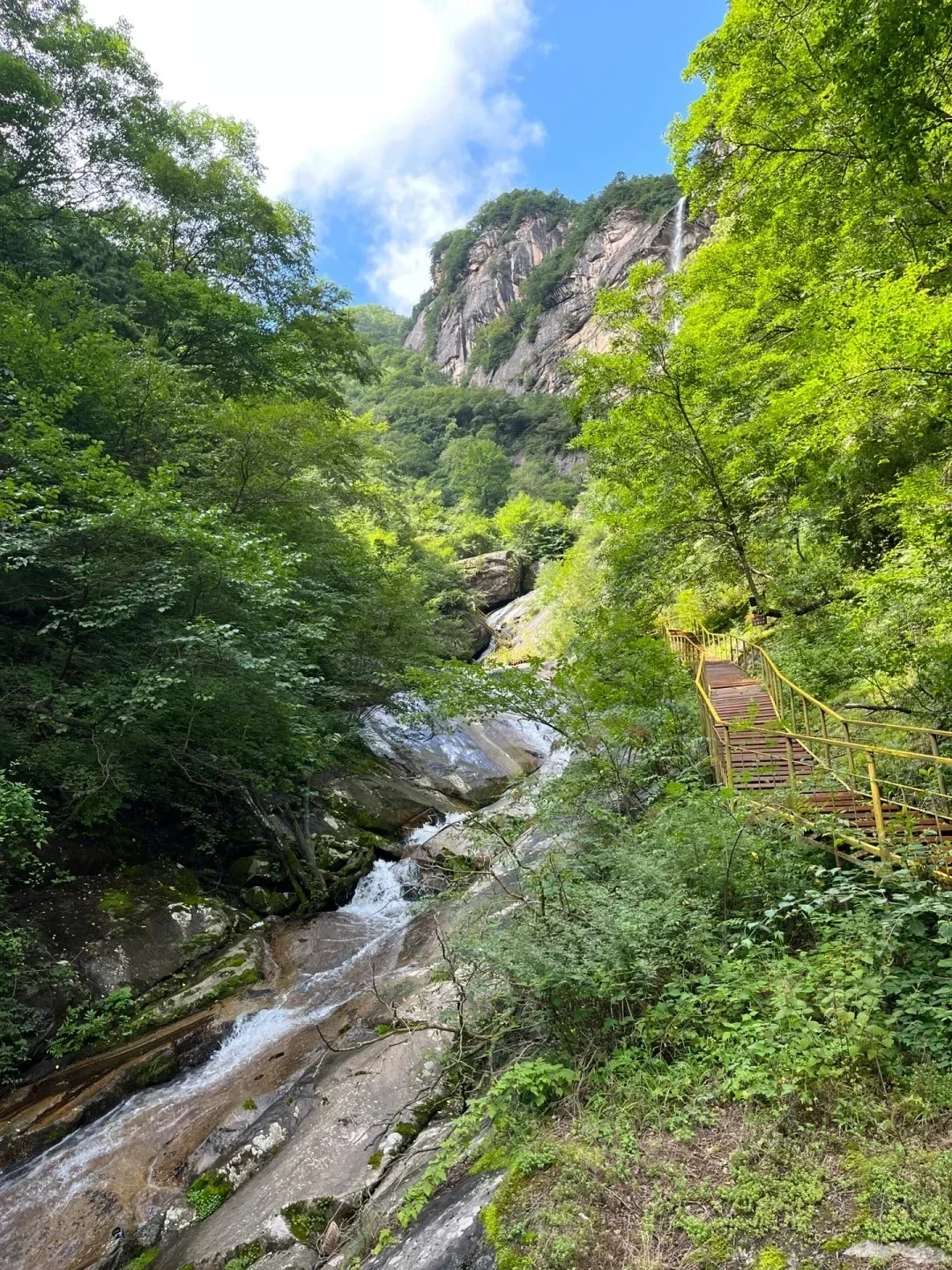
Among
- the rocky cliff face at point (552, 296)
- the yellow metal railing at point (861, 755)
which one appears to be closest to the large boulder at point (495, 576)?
the rocky cliff face at point (552, 296)

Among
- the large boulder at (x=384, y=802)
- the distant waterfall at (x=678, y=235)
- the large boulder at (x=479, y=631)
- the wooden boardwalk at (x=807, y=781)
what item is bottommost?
the large boulder at (x=384, y=802)

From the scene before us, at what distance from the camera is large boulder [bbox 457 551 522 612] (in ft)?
111

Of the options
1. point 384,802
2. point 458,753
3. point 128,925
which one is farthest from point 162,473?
point 458,753

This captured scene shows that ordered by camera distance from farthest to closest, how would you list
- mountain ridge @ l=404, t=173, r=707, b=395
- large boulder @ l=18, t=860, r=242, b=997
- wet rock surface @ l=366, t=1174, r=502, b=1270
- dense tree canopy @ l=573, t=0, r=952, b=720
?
mountain ridge @ l=404, t=173, r=707, b=395
large boulder @ l=18, t=860, r=242, b=997
dense tree canopy @ l=573, t=0, r=952, b=720
wet rock surface @ l=366, t=1174, r=502, b=1270

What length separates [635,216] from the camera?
5938cm

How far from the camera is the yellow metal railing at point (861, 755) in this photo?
15.1 feet

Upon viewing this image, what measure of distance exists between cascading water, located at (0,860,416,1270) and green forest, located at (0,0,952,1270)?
143 cm

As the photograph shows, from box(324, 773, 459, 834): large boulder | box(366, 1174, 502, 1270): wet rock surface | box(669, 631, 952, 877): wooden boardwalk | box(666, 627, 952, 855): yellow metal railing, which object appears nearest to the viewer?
box(366, 1174, 502, 1270): wet rock surface

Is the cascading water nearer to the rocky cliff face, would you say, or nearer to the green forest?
the green forest

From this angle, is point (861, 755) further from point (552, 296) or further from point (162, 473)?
point (552, 296)

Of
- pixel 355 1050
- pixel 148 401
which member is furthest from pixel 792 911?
pixel 148 401

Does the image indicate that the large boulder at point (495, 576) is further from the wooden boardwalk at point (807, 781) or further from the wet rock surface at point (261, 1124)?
the wet rock surface at point (261, 1124)

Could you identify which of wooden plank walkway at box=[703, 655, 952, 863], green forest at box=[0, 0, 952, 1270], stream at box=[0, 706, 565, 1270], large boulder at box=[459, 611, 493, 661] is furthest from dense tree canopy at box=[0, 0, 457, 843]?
large boulder at box=[459, 611, 493, 661]

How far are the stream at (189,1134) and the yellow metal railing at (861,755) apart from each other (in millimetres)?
4369
